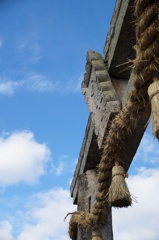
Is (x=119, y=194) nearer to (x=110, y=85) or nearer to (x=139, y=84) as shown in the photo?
(x=139, y=84)

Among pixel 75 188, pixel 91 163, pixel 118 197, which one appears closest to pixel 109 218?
pixel 91 163

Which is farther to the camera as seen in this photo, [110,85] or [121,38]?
[110,85]

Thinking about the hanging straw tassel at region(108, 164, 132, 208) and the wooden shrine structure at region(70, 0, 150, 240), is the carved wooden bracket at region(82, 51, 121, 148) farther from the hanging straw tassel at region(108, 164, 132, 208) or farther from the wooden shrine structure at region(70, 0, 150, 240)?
the hanging straw tassel at region(108, 164, 132, 208)

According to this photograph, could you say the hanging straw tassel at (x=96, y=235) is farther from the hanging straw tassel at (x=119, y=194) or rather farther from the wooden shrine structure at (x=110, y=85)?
the hanging straw tassel at (x=119, y=194)

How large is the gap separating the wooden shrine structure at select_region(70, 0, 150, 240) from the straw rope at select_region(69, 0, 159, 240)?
155mm

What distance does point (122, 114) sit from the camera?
5.80ft

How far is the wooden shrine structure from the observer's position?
2.17 meters

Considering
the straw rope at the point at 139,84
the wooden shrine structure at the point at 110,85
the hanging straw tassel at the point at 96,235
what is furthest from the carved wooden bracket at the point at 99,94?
the hanging straw tassel at the point at 96,235

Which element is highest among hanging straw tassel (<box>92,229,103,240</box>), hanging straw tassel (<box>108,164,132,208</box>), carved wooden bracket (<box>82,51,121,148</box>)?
carved wooden bracket (<box>82,51,121,148</box>)

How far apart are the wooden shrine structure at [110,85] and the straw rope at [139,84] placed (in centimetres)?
15

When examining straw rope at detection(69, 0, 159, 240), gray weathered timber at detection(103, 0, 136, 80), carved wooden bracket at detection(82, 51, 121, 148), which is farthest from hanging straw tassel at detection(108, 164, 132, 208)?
gray weathered timber at detection(103, 0, 136, 80)

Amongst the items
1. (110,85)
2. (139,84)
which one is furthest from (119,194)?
(110,85)

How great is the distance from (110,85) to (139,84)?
0.92m

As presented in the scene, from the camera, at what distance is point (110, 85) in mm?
2377
